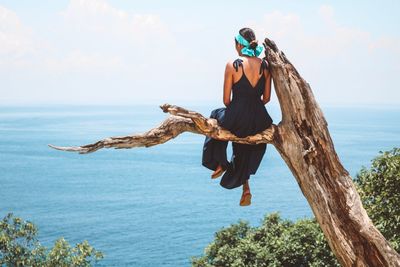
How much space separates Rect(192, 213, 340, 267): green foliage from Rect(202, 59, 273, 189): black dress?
10.4 meters

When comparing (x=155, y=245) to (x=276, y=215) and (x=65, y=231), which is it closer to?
(x=65, y=231)

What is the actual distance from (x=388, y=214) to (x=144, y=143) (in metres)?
8.14

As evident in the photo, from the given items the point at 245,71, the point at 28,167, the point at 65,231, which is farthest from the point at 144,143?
the point at 28,167

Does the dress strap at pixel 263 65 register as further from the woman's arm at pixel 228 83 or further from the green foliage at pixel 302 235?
the green foliage at pixel 302 235

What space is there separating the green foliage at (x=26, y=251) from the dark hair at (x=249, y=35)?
13.5m

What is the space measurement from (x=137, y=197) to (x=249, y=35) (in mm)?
85145

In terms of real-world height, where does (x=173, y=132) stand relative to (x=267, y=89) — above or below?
below

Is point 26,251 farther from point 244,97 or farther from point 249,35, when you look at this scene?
point 249,35

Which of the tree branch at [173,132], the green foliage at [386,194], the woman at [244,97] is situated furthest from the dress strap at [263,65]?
the green foliage at [386,194]

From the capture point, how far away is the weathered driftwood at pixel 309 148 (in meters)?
5.58

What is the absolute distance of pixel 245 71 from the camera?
5.81 m

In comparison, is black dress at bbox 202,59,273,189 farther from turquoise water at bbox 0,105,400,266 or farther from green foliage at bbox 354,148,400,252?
turquoise water at bbox 0,105,400,266

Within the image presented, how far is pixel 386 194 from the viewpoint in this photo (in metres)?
12.2

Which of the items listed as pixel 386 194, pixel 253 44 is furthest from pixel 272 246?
pixel 253 44
